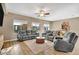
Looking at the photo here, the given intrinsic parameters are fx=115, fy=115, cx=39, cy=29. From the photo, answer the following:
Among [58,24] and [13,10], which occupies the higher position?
[13,10]

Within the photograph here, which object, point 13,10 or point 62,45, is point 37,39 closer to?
point 62,45

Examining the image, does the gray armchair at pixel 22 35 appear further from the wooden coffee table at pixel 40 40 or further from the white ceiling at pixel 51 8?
the white ceiling at pixel 51 8

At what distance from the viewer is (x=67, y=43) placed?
2.34m

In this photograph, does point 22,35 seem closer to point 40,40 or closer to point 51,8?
point 40,40

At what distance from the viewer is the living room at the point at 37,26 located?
228 centimetres

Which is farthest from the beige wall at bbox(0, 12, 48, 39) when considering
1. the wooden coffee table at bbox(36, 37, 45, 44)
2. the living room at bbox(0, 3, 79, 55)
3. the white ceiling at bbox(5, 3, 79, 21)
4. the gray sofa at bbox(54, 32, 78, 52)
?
the gray sofa at bbox(54, 32, 78, 52)

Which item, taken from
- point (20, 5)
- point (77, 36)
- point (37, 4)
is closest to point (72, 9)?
point (77, 36)

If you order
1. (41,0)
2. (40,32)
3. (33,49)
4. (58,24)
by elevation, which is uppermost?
(41,0)

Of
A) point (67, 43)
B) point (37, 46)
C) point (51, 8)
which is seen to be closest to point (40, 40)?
point (37, 46)

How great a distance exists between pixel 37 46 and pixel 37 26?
409 mm

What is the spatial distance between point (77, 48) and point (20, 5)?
144cm

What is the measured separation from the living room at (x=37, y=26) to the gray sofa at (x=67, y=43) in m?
0.04

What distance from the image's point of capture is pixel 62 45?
237cm

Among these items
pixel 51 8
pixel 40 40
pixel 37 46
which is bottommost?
pixel 37 46
